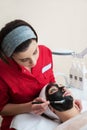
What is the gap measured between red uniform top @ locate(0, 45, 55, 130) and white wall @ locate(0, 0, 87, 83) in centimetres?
42

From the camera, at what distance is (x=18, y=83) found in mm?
1091

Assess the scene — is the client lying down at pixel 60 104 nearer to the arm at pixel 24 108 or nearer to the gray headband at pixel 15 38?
the arm at pixel 24 108

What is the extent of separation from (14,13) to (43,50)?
37 centimetres

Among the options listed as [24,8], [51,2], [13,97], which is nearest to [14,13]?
[24,8]

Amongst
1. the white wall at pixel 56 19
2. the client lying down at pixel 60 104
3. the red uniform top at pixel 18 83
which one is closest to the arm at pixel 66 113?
the client lying down at pixel 60 104

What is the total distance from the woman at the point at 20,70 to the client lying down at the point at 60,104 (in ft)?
0.14

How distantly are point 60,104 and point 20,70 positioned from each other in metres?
0.24

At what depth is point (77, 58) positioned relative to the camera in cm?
146

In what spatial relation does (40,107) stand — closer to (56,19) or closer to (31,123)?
(31,123)

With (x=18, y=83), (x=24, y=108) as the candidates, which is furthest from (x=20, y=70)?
(x=24, y=108)

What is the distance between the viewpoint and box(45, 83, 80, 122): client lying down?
103 cm

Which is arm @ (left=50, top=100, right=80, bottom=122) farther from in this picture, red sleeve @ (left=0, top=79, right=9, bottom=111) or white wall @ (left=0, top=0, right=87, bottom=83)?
white wall @ (left=0, top=0, right=87, bottom=83)

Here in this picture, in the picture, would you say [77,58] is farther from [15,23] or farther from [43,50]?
[15,23]

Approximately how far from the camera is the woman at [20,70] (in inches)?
38.1
